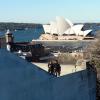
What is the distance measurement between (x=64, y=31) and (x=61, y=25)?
5875 millimetres

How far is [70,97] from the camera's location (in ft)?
45.1

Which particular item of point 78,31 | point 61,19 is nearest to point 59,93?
point 61,19

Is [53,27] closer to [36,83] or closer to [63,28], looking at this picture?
[63,28]

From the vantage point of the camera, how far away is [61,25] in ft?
268

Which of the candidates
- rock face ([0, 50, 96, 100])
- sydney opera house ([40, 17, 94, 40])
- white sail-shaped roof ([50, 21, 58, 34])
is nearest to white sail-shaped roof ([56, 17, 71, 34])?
sydney opera house ([40, 17, 94, 40])

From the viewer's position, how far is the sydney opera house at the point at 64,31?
81438mm

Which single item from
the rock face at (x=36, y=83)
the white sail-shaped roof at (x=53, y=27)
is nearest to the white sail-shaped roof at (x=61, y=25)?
the white sail-shaped roof at (x=53, y=27)

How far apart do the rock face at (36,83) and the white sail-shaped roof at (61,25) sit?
6331cm

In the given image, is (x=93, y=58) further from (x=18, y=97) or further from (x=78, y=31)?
(x=78, y=31)

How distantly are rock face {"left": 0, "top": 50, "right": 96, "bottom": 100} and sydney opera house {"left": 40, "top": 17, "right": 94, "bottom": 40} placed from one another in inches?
2505

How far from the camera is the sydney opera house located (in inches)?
3206

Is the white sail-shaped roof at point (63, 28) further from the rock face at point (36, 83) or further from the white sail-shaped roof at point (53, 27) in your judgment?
the rock face at point (36, 83)

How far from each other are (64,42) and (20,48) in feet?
247

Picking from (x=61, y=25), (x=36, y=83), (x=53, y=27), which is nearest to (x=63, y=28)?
(x=53, y=27)
